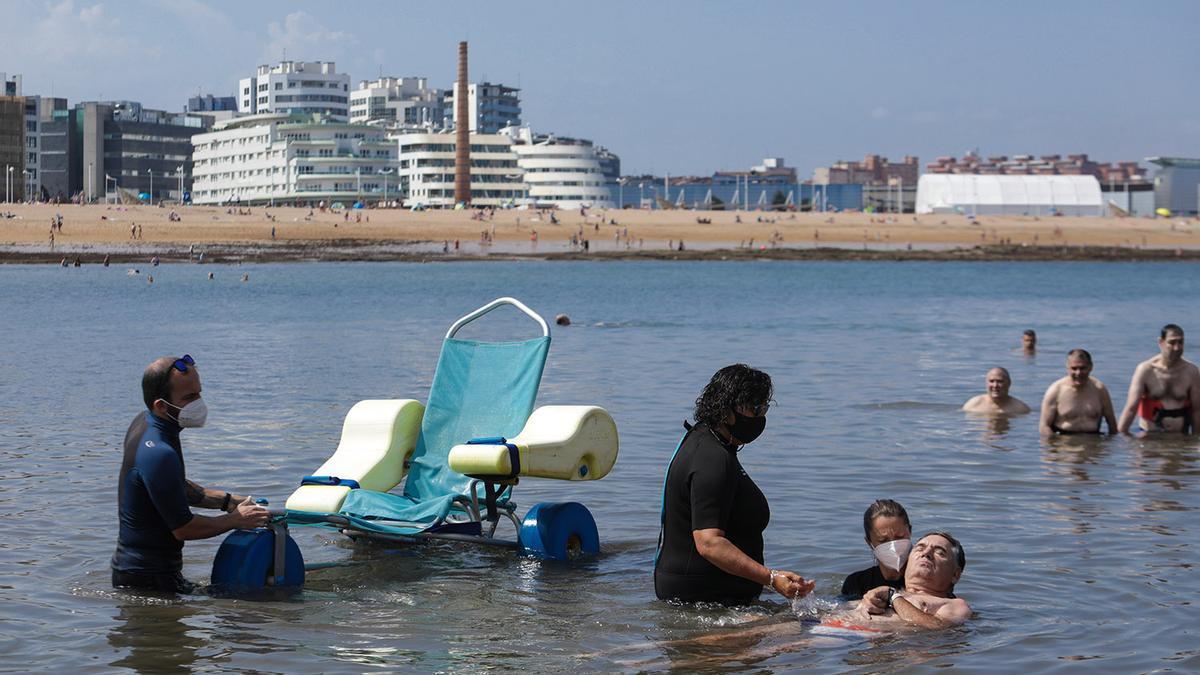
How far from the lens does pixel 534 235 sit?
88.8 metres

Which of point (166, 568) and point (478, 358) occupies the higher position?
point (478, 358)

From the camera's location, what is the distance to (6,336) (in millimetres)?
27547

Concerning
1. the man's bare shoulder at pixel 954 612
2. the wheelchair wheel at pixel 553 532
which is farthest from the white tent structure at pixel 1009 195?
the man's bare shoulder at pixel 954 612

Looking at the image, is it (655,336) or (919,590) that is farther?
(655,336)

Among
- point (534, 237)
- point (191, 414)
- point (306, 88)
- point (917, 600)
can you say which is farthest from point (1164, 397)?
point (306, 88)

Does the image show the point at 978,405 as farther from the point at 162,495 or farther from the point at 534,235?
the point at 534,235

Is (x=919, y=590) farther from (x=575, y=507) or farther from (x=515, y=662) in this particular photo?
(x=575, y=507)

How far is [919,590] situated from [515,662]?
5.97 ft

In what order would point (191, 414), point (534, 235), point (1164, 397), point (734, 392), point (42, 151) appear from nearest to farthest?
point (734, 392) → point (191, 414) → point (1164, 397) → point (534, 235) → point (42, 151)

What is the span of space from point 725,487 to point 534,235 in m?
83.1

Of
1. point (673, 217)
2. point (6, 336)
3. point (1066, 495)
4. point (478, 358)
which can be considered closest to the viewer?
point (478, 358)

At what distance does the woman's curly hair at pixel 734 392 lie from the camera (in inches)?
239

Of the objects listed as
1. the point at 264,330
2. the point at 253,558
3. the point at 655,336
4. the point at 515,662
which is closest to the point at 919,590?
the point at 515,662

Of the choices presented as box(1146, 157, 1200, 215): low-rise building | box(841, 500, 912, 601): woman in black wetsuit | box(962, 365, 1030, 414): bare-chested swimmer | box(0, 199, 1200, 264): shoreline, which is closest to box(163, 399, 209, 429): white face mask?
box(841, 500, 912, 601): woman in black wetsuit
